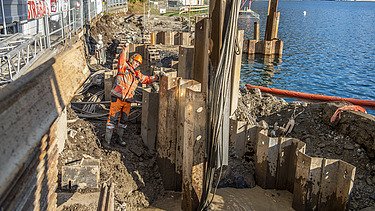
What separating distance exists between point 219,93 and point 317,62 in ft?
92.8

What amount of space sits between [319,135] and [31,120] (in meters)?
9.46

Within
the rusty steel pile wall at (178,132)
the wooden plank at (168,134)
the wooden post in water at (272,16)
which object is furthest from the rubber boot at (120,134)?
the wooden post in water at (272,16)

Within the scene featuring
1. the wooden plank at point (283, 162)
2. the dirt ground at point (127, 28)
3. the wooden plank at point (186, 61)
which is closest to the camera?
the wooden plank at point (283, 162)

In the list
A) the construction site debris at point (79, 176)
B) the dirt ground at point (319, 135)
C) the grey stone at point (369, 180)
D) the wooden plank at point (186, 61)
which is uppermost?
the wooden plank at point (186, 61)

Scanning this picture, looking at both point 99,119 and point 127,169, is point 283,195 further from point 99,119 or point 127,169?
point 99,119

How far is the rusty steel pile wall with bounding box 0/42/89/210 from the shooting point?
151cm

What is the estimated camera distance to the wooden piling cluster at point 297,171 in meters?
7.00

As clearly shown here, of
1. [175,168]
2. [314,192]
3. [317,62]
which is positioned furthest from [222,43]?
[317,62]

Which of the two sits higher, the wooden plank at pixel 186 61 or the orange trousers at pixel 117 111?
the wooden plank at pixel 186 61

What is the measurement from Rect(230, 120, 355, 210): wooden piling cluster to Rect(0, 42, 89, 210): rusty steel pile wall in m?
5.27

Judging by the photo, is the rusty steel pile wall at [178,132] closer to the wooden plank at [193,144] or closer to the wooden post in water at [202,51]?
the wooden plank at [193,144]

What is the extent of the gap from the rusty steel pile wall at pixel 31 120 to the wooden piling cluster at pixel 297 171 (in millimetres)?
5273

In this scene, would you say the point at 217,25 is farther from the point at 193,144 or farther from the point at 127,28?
the point at 127,28

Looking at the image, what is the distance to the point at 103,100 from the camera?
1019 centimetres
